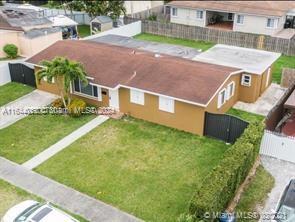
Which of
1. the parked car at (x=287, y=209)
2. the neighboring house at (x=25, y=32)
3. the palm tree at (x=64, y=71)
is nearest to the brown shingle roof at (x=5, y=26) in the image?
the neighboring house at (x=25, y=32)

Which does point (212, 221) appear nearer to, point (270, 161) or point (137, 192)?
point (137, 192)

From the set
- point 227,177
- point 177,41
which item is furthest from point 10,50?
point 227,177

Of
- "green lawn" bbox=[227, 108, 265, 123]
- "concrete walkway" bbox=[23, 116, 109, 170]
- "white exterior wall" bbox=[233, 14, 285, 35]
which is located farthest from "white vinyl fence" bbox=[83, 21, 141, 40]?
"green lawn" bbox=[227, 108, 265, 123]

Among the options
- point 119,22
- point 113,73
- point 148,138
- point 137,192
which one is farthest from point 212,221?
point 119,22

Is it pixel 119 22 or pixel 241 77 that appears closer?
pixel 241 77

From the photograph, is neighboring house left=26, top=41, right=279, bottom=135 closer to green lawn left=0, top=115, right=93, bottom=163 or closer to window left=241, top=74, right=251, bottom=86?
window left=241, top=74, right=251, bottom=86

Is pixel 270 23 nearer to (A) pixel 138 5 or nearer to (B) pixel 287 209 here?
(A) pixel 138 5
